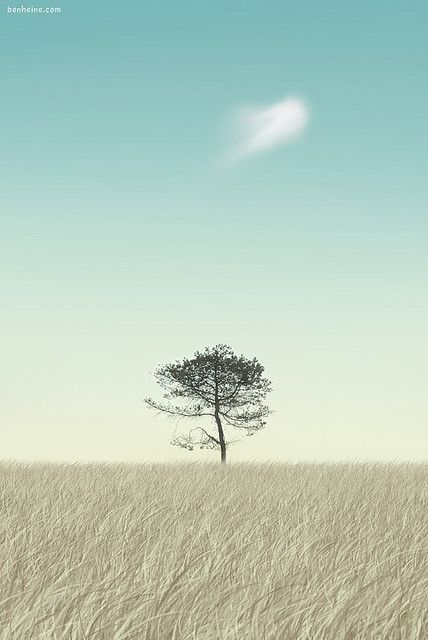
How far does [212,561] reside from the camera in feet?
23.3

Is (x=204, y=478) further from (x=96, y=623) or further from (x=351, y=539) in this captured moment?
(x=96, y=623)

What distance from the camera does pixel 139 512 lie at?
33.2ft

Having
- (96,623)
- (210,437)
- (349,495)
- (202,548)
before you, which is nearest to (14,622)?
(96,623)

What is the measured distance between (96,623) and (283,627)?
4.29ft

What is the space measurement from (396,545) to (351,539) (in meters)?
0.56

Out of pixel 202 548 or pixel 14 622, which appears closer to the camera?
pixel 14 622

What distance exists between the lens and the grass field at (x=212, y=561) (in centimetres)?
479

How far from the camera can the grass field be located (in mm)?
4785

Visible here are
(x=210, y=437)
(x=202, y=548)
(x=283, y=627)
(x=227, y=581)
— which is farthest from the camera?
(x=210, y=437)

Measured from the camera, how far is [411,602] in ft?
18.1

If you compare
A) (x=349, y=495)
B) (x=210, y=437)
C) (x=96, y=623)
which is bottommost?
(x=96, y=623)

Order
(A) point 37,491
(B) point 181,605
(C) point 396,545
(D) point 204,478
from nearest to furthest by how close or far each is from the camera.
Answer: (B) point 181,605
(C) point 396,545
(A) point 37,491
(D) point 204,478

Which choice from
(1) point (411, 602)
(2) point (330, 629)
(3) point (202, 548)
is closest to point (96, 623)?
(2) point (330, 629)

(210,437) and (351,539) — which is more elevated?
(210,437)
